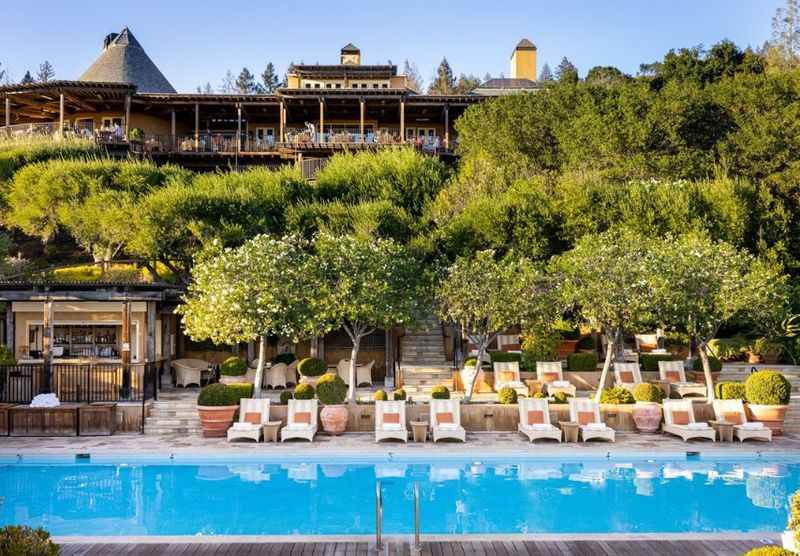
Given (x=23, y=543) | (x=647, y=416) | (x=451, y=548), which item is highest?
(x=23, y=543)

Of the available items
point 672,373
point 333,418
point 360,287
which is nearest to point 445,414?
point 333,418

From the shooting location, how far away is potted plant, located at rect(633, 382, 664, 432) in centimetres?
1675

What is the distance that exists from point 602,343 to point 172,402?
15.5 m

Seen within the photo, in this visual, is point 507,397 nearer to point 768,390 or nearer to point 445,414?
point 445,414

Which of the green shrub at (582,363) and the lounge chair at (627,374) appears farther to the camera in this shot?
the green shrub at (582,363)

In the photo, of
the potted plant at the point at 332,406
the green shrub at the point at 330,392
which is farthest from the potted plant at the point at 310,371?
the green shrub at the point at 330,392

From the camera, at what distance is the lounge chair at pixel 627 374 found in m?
20.6

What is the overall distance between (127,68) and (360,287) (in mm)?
32195

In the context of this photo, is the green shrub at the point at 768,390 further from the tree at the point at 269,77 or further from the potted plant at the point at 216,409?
the tree at the point at 269,77

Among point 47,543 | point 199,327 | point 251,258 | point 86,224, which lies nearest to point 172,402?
point 199,327

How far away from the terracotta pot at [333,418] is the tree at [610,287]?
6.15 metres

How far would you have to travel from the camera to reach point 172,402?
59.9ft

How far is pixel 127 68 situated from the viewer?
4422 cm

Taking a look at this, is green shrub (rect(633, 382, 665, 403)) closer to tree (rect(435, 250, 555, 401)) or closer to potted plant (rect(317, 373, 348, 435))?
tree (rect(435, 250, 555, 401))
